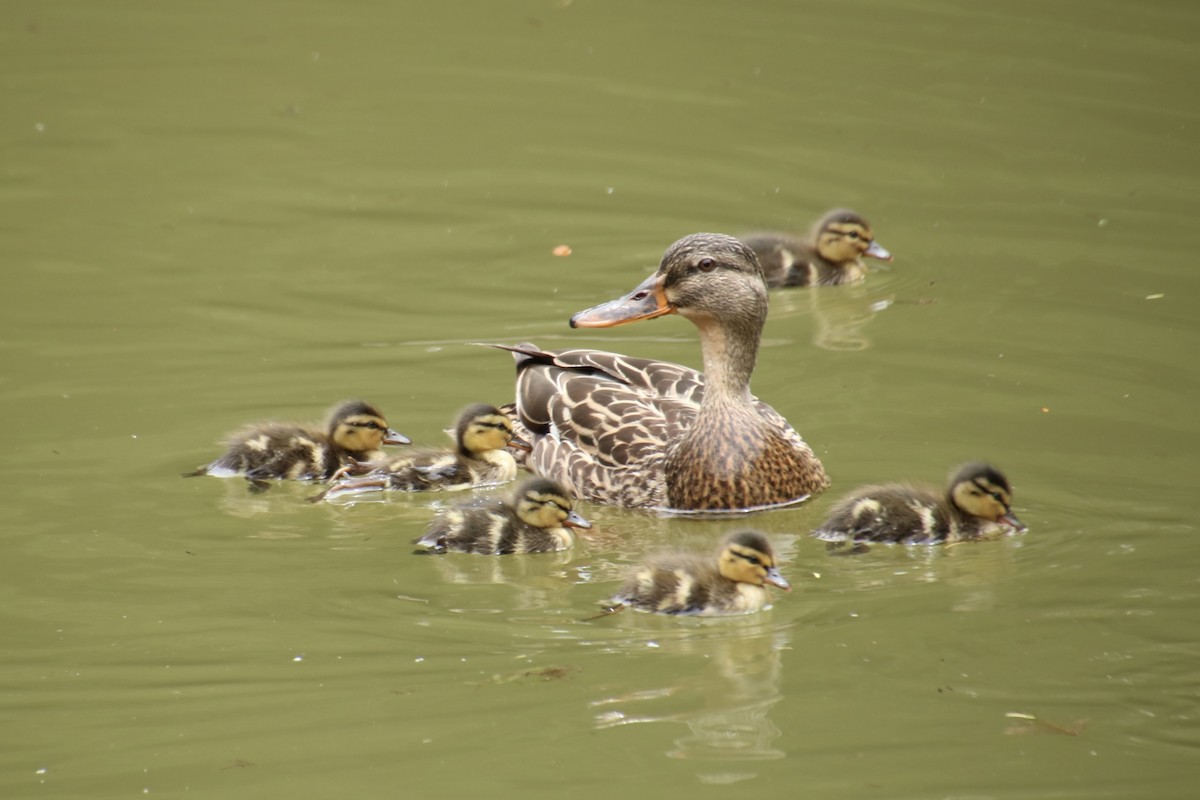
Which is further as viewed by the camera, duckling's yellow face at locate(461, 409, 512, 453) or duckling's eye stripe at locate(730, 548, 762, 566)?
duckling's yellow face at locate(461, 409, 512, 453)

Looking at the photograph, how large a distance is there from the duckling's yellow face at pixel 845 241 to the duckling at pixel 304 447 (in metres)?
2.69

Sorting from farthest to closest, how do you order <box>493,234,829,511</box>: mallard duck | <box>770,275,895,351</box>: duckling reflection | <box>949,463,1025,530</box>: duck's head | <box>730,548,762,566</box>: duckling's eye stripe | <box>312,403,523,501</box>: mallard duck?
<box>770,275,895,351</box>: duckling reflection < <box>312,403,523,501</box>: mallard duck < <box>493,234,829,511</box>: mallard duck < <box>949,463,1025,530</box>: duck's head < <box>730,548,762,566</box>: duckling's eye stripe

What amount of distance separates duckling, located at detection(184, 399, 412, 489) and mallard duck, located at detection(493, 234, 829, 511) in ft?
2.13

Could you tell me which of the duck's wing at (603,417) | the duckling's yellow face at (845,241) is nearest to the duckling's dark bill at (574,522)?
the duck's wing at (603,417)

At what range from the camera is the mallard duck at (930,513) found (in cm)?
529

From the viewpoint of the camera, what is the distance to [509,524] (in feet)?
17.6

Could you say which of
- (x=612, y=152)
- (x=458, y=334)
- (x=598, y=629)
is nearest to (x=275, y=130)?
(x=612, y=152)

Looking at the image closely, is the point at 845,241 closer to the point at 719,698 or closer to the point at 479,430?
the point at 479,430

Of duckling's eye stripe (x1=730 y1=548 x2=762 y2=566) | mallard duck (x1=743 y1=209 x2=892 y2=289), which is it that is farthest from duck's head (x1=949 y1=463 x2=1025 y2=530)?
mallard duck (x1=743 y1=209 x2=892 y2=289)

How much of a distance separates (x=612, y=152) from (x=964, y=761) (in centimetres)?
606

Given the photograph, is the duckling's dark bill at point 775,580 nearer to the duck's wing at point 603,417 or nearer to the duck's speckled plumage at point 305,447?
the duck's wing at point 603,417

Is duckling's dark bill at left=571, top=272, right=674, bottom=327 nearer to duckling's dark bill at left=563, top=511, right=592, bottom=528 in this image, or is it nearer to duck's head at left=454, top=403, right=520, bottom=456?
duck's head at left=454, top=403, right=520, bottom=456

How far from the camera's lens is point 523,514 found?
5348 mm

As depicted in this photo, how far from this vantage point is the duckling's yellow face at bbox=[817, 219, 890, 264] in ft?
26.2
